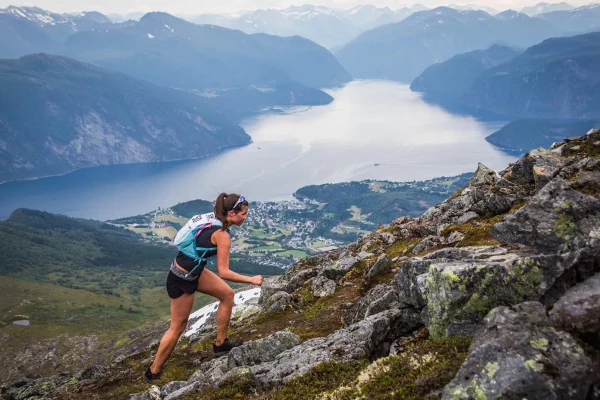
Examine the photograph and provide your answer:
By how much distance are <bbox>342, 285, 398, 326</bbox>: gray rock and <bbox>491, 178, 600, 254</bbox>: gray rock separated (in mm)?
3696

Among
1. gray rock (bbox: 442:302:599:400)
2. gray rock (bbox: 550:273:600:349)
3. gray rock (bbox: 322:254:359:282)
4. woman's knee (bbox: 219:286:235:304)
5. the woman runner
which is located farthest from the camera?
gray rock (bbox: 322:254:359:282)

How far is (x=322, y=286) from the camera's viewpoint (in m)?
23.7

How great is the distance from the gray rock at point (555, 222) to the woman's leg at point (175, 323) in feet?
28.4

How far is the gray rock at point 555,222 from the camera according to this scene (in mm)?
10023

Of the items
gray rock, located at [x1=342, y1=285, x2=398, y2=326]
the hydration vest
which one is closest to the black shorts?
the hydration vest

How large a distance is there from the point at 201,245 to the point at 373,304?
5.42 m

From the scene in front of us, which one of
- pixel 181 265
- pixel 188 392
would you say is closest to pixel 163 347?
pixel 188 392

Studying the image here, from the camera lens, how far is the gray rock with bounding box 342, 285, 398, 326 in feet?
44.4

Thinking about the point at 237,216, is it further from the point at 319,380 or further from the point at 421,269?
the point at 421,269

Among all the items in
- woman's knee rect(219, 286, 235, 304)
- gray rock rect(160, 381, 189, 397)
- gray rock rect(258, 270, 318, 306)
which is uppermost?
woman's knee rect(219, 286, 235, 304)

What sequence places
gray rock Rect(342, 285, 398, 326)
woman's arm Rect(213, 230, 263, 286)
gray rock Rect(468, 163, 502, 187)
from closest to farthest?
1. woman's arm Rect(213, 230, 263, 286)
2. gray rock Rect(342, 285, 398, 326)
3. gray rock Rect(468, 163, 502, 187)

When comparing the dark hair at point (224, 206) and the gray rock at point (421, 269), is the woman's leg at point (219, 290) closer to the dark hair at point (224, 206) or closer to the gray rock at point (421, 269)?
the dark hair at point (224, 206)

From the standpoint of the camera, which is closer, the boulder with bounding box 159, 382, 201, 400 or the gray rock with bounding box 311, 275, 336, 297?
the boulder with bounding box 159, 382, 201, 400

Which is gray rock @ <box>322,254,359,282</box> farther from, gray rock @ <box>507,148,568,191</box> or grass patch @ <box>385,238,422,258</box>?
gray rock @ <box>507,148,568,191</box>
